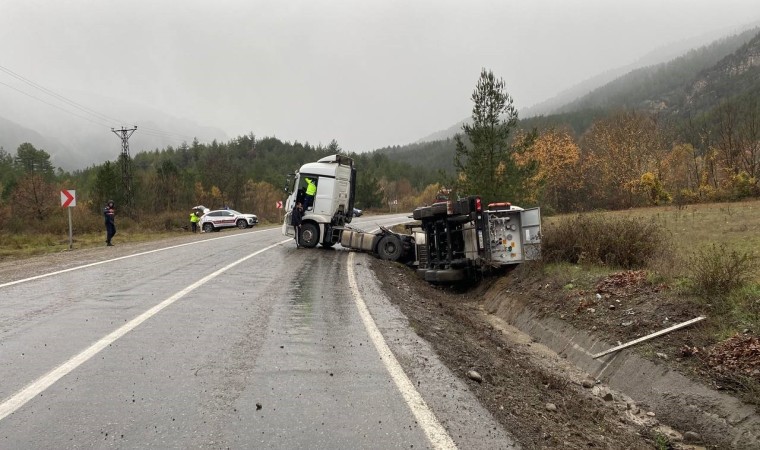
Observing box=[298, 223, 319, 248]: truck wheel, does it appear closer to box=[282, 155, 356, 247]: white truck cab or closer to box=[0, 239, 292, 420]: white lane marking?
box=[282, 155, 356, 247]: white truck cab

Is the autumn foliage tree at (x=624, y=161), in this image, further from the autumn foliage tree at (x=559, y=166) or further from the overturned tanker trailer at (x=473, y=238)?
the overturned tanker trailer at (x=473, y=238)

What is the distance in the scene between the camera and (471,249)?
12180 millimetres

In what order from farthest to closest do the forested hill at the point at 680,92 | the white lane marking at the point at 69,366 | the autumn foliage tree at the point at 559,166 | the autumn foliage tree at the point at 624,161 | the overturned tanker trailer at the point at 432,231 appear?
Answer: the forested hill at the point at 680,92 → the autumn foliage tree at the point at 559,166 → the autumn foliage tree at the point at 624,161 → the overturned tanker trailer at the point at 432,231 → the white lane marking at the point at 69,366

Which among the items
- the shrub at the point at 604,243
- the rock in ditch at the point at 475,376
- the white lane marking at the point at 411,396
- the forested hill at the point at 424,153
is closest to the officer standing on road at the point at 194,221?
the shrub at the point at 604,243

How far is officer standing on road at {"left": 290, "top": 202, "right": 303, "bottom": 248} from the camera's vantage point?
57.6ft

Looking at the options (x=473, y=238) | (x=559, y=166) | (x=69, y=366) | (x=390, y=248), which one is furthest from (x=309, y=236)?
(x=559, y=166)

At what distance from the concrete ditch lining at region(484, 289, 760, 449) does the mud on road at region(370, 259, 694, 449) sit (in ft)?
0.55

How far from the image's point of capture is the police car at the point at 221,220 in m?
37.2

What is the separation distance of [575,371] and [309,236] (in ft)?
41.1

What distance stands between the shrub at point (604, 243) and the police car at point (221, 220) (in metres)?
30.6

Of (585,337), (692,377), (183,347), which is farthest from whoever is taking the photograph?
(585,337)

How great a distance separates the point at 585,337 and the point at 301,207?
40.8 feet

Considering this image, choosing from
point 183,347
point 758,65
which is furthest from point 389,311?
point 758,65

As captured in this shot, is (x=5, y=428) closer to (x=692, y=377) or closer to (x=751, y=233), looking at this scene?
(x=692, y=377)
